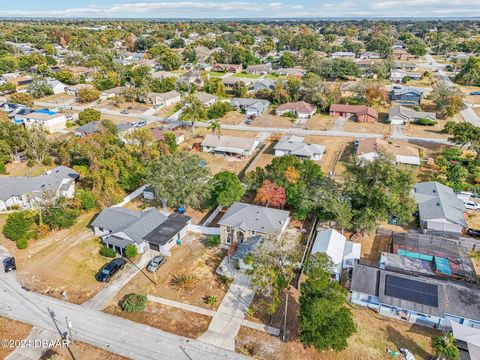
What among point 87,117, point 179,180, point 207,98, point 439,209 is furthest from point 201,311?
point 207,98

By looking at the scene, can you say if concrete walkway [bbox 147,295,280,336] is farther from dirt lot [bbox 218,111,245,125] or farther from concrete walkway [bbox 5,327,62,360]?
dirt lot [bbox 218,111,245,125]

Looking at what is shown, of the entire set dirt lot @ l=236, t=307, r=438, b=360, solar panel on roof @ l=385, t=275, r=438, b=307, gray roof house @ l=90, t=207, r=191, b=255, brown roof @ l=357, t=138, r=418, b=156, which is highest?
solar panel on roof @ l=385, t=275, r=438, b=307

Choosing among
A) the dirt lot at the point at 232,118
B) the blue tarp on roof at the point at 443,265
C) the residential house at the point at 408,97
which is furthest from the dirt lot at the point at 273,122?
the blue tarp on roof at the point at 443,265

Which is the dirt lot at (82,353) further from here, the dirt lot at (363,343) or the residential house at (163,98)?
the residential house at (163,98)

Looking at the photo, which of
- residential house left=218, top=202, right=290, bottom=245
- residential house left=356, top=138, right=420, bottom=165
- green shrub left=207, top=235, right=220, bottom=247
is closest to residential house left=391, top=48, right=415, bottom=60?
residential house left=356, top=138, right=420, bottom=165

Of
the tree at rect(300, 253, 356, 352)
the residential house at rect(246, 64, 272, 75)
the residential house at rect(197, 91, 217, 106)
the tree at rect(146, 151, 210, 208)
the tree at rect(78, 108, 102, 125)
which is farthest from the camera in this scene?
the residential house at rect(246, 64, 272, 75)

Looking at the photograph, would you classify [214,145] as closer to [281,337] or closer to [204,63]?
[281,337]
